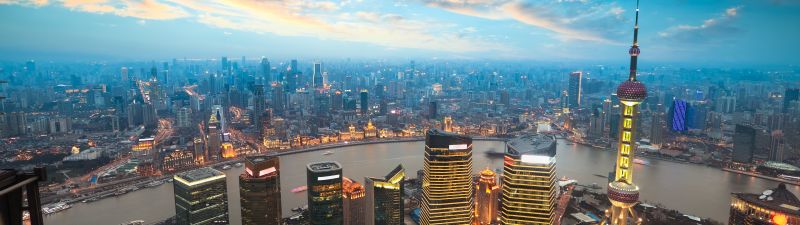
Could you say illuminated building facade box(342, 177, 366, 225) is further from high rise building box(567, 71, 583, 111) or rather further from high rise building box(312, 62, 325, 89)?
high rise building box(312, 62, 325, 89)

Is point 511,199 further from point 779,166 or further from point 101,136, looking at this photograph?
point 101,136

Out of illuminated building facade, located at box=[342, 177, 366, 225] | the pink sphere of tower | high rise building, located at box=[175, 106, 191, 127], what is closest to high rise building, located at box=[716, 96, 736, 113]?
the pink sphere of tower

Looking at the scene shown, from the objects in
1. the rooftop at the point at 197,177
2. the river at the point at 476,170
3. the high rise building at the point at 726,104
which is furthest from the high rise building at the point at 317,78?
the rooftop at the point at 197,177

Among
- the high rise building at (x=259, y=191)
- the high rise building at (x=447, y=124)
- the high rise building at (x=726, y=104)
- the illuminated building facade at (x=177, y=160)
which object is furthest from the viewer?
the high rise building at (x=447, y=124)

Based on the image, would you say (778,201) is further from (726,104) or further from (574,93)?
(574,93)

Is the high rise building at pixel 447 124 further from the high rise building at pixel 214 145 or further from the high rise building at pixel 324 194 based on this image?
the high rise building at pixel 324 194
